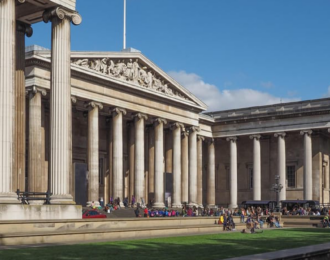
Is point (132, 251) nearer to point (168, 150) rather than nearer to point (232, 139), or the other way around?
point (168, 150)

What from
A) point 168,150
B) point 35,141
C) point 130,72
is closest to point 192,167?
point 168,150

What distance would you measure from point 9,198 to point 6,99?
464cm

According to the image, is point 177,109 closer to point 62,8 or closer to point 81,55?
point 81,55

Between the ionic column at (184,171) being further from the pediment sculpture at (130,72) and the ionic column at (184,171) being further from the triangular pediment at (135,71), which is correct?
the pediment sculpture at (130,72)

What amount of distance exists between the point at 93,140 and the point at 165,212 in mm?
9824

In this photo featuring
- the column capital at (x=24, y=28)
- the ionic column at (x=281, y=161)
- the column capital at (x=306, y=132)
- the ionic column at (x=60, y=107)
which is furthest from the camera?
the ionic column at (x=281, y=161)

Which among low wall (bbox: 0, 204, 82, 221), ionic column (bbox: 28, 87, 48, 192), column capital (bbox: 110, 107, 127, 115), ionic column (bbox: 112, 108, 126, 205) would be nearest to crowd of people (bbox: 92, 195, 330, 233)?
ionic column (bbox: 112, 108, 126, 205)

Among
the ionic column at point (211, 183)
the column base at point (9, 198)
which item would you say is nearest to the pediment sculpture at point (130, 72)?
the ionic column at point (211, 183)

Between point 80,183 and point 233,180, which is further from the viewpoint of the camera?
point 233,180

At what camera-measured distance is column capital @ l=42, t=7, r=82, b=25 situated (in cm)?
3234

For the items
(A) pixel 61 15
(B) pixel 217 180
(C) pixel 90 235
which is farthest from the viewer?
(B) pixel 217 180

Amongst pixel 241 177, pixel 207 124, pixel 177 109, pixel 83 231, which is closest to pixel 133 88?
pixel 177 109

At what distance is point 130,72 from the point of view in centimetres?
6372

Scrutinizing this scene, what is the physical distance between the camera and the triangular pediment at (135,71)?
5838 centimetres
